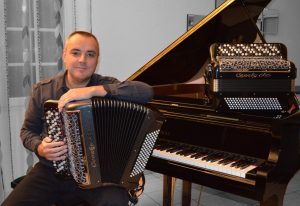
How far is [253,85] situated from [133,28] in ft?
6.95

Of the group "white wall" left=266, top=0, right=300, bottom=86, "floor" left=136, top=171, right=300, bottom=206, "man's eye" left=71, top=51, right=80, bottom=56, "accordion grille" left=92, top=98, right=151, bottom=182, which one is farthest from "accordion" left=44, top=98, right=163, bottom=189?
"white wall" left=266, top=0, right=300, bottom=86

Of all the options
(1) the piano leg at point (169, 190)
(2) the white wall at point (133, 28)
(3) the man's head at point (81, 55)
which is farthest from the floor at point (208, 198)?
(3) the man's head at point (81, 55)

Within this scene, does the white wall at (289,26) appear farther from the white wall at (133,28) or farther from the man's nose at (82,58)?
the man's nose at (82,58)

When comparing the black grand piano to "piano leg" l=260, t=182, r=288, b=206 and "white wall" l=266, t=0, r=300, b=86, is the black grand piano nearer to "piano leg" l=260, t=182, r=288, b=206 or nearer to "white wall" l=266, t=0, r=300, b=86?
"piano leg" l=260, t=182, r=288, b=206

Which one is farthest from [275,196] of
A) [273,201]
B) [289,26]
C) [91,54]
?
[289,26]

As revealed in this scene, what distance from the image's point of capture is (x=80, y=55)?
193 cm

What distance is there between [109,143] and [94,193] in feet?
1.16

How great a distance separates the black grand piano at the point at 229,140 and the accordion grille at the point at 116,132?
13.8 inches

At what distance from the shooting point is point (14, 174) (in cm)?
306

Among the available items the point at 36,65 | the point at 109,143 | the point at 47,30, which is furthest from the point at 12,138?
the point at 109,143

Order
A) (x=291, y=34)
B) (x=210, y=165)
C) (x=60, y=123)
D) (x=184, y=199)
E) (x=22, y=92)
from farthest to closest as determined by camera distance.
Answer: (x=291, y=34) → (x=22, y=92) → (x=184, y=199) → (x=210, y=165) → (x=60, y=123)

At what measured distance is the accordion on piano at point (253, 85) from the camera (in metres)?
1.70

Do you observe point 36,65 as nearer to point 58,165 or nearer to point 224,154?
point 58,165

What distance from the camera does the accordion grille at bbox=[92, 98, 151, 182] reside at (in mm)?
1512
